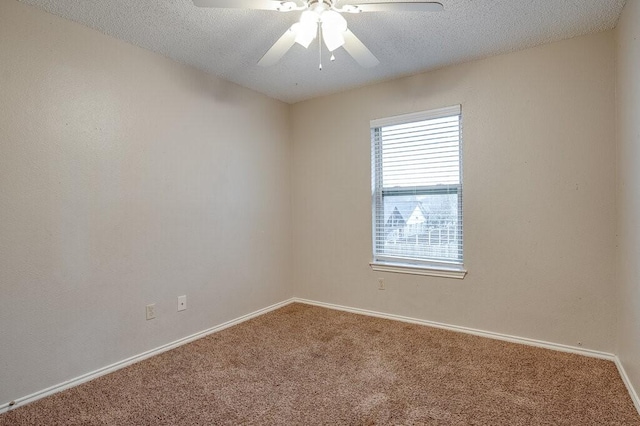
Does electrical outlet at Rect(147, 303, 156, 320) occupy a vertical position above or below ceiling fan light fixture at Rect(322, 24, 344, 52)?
below

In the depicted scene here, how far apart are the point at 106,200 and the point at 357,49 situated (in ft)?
6.32

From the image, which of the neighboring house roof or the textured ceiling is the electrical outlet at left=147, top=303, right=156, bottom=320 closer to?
the textured ceiling

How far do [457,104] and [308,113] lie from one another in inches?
63.4

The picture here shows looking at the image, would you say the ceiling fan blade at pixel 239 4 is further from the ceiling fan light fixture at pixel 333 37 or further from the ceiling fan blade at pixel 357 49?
the ceiling fan blade at pixel 357 49

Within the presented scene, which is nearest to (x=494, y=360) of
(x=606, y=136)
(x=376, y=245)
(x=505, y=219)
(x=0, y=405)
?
(x=505, y=219)

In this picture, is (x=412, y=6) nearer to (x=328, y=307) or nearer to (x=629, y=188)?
(x=629, y=188)

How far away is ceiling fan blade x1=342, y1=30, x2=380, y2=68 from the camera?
6.36 feet

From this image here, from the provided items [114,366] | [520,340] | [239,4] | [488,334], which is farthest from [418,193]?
[114,366]

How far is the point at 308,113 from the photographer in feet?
12.7

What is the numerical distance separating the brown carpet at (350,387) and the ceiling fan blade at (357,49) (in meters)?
2.01

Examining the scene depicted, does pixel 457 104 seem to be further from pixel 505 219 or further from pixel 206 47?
pixel 206 47

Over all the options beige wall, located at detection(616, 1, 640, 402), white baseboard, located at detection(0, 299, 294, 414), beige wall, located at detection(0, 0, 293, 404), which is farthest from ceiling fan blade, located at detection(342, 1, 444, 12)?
white baseboard, located at detection(0, 299, 294, 414)

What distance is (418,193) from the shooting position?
10.6 ft

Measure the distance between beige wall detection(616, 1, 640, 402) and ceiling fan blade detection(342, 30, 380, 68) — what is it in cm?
141
